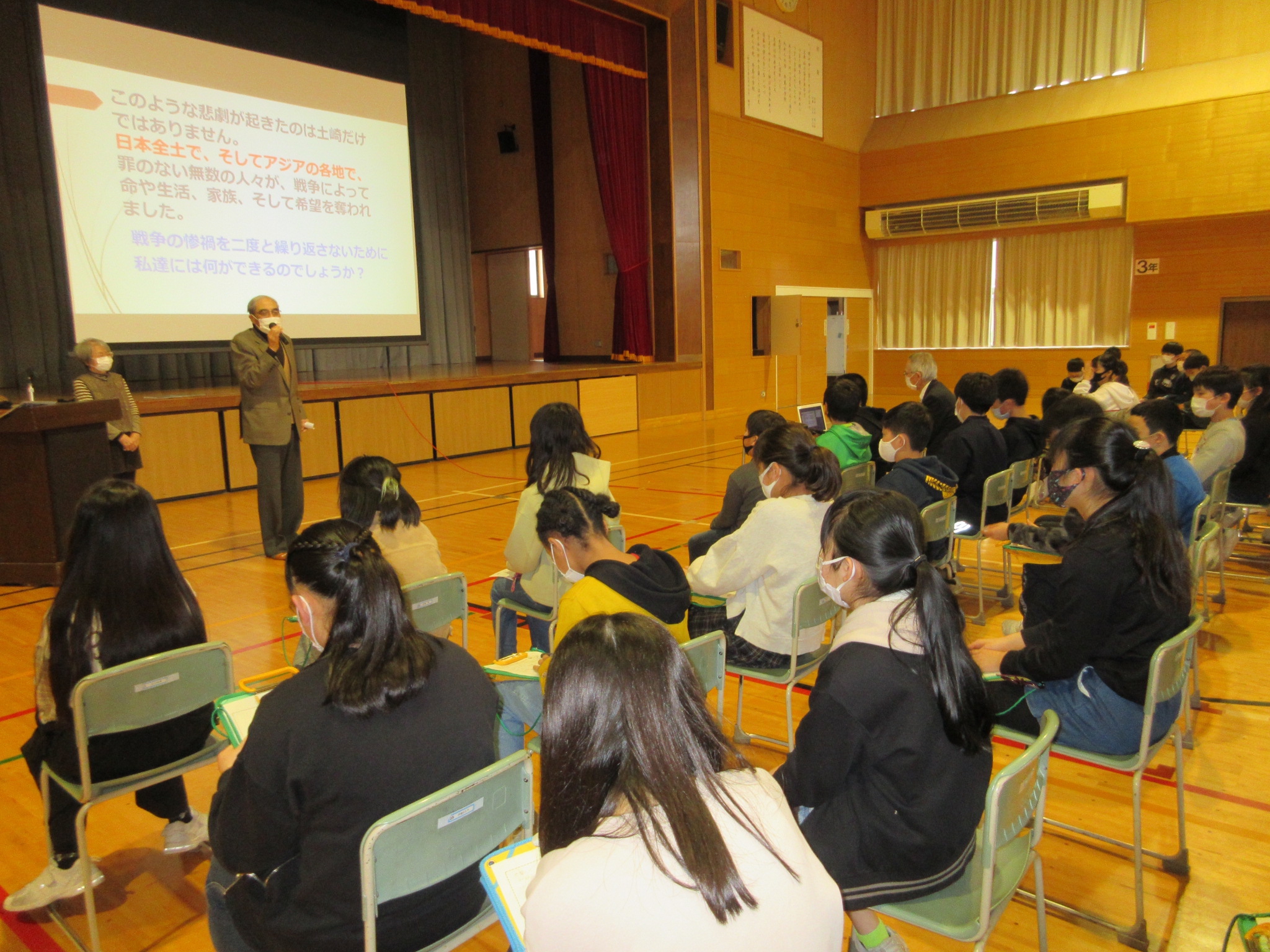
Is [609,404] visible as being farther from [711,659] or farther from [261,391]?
[711,659]

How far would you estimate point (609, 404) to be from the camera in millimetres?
10203

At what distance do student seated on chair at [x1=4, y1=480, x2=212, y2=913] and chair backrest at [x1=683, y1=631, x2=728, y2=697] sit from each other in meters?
1.24

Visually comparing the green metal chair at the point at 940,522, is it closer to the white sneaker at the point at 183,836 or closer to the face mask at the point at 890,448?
the face mask at the point at 890,448

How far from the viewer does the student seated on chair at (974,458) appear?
4285mm

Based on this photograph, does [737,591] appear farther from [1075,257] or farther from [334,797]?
[1075,257]

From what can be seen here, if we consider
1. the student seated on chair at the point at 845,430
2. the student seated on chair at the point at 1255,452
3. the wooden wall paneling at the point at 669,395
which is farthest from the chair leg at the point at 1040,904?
the wooden wall paneling at the point at 669,395

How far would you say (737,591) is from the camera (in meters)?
2.74

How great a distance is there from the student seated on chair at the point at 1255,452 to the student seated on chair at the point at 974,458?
1321mm

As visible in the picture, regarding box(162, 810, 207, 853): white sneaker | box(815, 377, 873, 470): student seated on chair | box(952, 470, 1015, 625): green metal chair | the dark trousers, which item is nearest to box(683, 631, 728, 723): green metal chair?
box(162, 810, 207, 853): white sneaker

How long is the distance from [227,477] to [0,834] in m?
5.17

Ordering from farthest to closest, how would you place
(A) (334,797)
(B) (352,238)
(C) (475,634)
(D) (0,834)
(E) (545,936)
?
(B) (352,238) < (C) (475,634) < (D) (0,834) < (A) (334,797) < (E) (545,936)

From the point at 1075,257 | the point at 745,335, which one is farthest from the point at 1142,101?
the point at 745,335

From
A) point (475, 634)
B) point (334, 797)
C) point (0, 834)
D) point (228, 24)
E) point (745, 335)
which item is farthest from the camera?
point (745, 335)

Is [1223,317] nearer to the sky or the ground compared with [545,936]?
nearer to the sky
